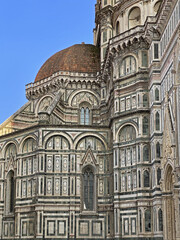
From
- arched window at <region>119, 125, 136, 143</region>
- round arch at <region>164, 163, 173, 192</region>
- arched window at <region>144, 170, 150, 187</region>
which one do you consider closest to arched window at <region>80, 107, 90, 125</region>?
arched window at <region>119, 125, 136, 143</region>

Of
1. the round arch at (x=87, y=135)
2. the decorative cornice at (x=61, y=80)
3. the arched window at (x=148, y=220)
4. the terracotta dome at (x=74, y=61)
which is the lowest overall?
the arched window at (x=148, y=220)

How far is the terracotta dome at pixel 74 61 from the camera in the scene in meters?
49.8

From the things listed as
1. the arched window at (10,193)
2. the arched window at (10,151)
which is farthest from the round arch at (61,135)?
the arched window at (10,193)

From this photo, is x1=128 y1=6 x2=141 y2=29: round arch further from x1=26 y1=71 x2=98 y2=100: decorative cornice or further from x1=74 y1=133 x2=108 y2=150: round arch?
x1=74 y1=133 x2=108 y2=150: round arch

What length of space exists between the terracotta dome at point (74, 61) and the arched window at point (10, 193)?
11.6 meters

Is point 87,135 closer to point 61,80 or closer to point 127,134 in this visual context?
point 127,134

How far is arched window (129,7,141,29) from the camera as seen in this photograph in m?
43.4

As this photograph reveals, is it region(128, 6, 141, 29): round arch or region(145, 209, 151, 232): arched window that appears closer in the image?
region(145, 209, 151, 232): arched window

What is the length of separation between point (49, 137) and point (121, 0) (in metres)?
14.5

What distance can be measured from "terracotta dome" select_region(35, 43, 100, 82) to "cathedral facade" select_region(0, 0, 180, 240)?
198 cm

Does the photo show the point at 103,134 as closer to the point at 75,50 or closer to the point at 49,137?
the point at 49,137

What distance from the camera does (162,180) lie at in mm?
34219

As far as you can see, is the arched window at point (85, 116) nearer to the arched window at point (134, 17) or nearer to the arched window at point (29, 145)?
the arched window at point (29, 145)

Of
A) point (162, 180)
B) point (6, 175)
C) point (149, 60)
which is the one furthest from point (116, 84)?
point (6, 175)
